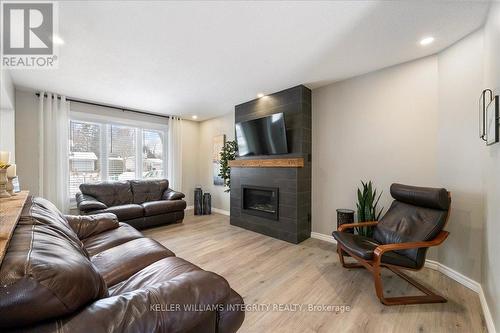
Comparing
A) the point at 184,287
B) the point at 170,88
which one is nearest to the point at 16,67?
the point at 170,88

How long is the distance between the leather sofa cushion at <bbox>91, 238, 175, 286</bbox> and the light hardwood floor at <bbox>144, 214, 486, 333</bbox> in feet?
2.93

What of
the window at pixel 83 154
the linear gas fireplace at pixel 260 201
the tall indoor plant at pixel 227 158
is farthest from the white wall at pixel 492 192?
the window at pixel 83 154

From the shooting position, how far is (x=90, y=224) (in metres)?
2.18

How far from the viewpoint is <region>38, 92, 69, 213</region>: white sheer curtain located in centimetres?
366

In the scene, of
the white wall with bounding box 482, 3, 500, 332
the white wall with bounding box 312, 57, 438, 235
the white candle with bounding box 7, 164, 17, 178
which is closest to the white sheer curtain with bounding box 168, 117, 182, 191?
the white candle with bounding box 7, 164, 17, 178

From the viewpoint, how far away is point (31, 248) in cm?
85

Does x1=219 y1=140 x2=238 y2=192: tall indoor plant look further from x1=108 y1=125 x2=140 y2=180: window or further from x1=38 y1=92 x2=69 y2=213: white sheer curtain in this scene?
x1=38 y1=92 x2=69 y2=213: white sheer curtain

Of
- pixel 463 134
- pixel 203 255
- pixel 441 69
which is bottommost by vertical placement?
pixel 203 255

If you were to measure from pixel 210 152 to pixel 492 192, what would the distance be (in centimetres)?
503

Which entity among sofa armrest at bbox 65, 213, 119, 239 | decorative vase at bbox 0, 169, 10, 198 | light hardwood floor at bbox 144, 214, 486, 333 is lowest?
light hardwood floor at bbox 144, 214, 486, 333

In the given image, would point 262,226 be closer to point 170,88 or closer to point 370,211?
point 370,211

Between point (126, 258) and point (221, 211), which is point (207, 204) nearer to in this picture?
point (221, 211)

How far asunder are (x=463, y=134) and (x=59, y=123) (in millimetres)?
5982

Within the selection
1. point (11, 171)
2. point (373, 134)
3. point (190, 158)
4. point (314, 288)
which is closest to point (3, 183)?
point (11, 171)
